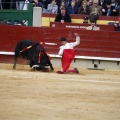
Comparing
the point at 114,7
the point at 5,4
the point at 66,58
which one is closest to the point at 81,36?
the point at 114,7

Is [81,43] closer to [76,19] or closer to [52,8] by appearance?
[76,19]

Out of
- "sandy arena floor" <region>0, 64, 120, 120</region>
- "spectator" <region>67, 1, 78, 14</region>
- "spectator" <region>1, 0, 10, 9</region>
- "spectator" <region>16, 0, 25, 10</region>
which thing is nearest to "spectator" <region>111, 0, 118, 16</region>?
"spectator" <region>67, 1, 78, 14</region>

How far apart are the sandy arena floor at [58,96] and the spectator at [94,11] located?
9.65 feet

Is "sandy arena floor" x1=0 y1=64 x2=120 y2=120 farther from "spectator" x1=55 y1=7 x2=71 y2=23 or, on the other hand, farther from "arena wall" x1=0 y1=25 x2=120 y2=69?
"spectator" x1=55 y1=7 x2=71 y2=23

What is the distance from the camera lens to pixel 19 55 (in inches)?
693

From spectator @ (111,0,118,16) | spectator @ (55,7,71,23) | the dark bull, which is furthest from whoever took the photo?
spectator @ (55,7,71,23)

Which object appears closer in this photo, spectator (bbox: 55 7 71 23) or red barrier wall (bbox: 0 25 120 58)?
red barrier wall (bbox: 0 25 120 58)

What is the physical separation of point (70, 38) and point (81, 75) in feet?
11.4

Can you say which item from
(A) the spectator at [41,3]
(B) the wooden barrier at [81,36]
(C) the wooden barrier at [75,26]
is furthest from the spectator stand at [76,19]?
(B) the wooden barrier at [81,36]

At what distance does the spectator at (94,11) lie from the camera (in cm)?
1945

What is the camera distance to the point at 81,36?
19.8 meters

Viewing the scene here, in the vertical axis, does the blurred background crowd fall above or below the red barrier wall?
above

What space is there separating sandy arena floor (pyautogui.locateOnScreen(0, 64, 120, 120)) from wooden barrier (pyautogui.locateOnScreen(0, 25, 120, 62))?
2.73m

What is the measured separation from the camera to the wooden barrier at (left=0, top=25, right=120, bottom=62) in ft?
64.9
